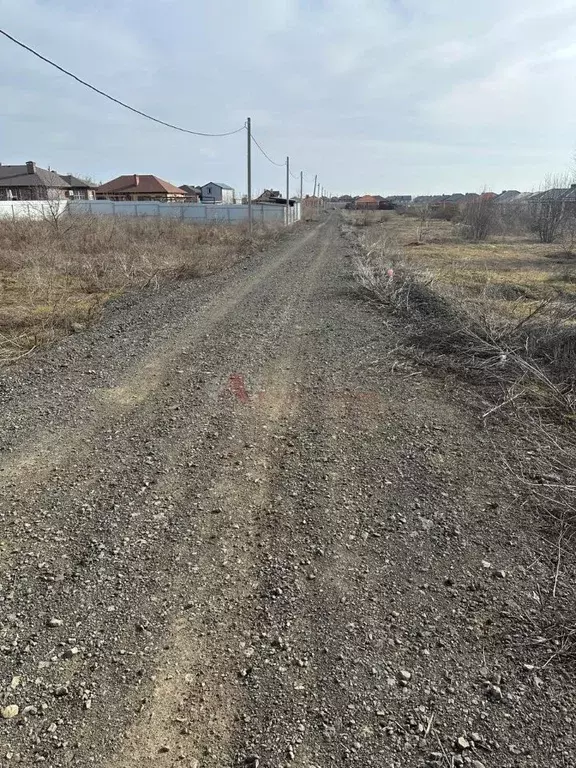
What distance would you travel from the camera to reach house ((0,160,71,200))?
56.5m

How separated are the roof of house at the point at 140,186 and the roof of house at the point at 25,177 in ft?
31.3

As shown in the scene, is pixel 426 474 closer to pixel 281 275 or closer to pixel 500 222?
pixel 281 275

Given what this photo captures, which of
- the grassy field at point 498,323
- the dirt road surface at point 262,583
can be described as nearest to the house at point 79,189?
the grassy field at point 498,323

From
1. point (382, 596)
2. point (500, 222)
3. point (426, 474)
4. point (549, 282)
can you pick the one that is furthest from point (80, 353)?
point (500, 222)

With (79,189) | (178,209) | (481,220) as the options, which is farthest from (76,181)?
(481,220)

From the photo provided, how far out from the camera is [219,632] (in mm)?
2453

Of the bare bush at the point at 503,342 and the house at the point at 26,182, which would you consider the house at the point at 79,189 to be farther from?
the bare bush at the point at 503,342

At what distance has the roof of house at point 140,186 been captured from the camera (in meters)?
71.6

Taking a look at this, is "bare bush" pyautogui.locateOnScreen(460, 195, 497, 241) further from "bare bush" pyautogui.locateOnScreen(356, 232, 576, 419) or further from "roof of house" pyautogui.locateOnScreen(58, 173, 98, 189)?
"roof of house" pyautogui.locateOnScreen(58, 173, 98, 189)

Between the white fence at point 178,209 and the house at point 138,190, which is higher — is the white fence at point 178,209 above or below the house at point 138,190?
below

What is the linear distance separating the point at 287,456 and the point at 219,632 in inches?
74.9

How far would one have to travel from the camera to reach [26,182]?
60.0 m

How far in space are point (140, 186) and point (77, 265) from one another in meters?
64.4

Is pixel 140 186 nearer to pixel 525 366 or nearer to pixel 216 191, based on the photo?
pixel 216 191
